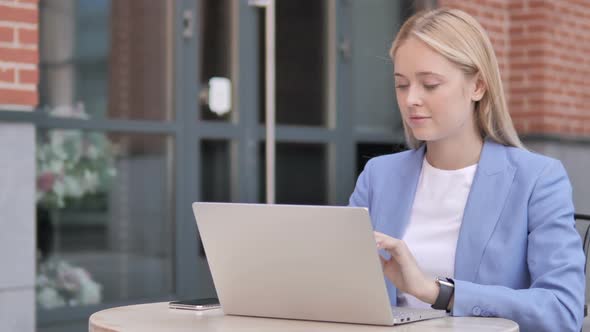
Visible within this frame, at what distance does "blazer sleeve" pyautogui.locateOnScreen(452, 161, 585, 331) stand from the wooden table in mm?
71

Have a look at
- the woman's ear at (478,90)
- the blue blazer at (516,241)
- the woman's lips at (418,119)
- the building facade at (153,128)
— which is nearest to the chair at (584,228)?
the blue blazer at (516,241)

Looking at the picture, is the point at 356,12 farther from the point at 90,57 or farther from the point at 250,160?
the point at 90,57

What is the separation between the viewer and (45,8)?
4.45 metres

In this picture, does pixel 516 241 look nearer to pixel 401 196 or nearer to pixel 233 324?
pixel 401 196

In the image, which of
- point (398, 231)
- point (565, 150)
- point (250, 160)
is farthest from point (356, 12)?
point (398, 231)

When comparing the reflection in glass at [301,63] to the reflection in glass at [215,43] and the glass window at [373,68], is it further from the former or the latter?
the reflection in glass at [215,43]

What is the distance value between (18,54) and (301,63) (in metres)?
2.05

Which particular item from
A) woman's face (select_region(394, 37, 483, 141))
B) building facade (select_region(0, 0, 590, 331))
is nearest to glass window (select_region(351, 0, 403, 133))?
building facade (select_region(0, 0, 590, 331))

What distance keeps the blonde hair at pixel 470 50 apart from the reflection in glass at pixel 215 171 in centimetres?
274

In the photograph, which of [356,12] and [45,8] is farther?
[356,12]

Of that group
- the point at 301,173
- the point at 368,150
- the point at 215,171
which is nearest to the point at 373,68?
the point at 368,150

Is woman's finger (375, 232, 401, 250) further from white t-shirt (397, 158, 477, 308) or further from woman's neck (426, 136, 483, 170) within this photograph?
woman's neck (426, 136, 483, 170)

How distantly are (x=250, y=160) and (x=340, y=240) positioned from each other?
3.43 m

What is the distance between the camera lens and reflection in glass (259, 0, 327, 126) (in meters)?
5.49
